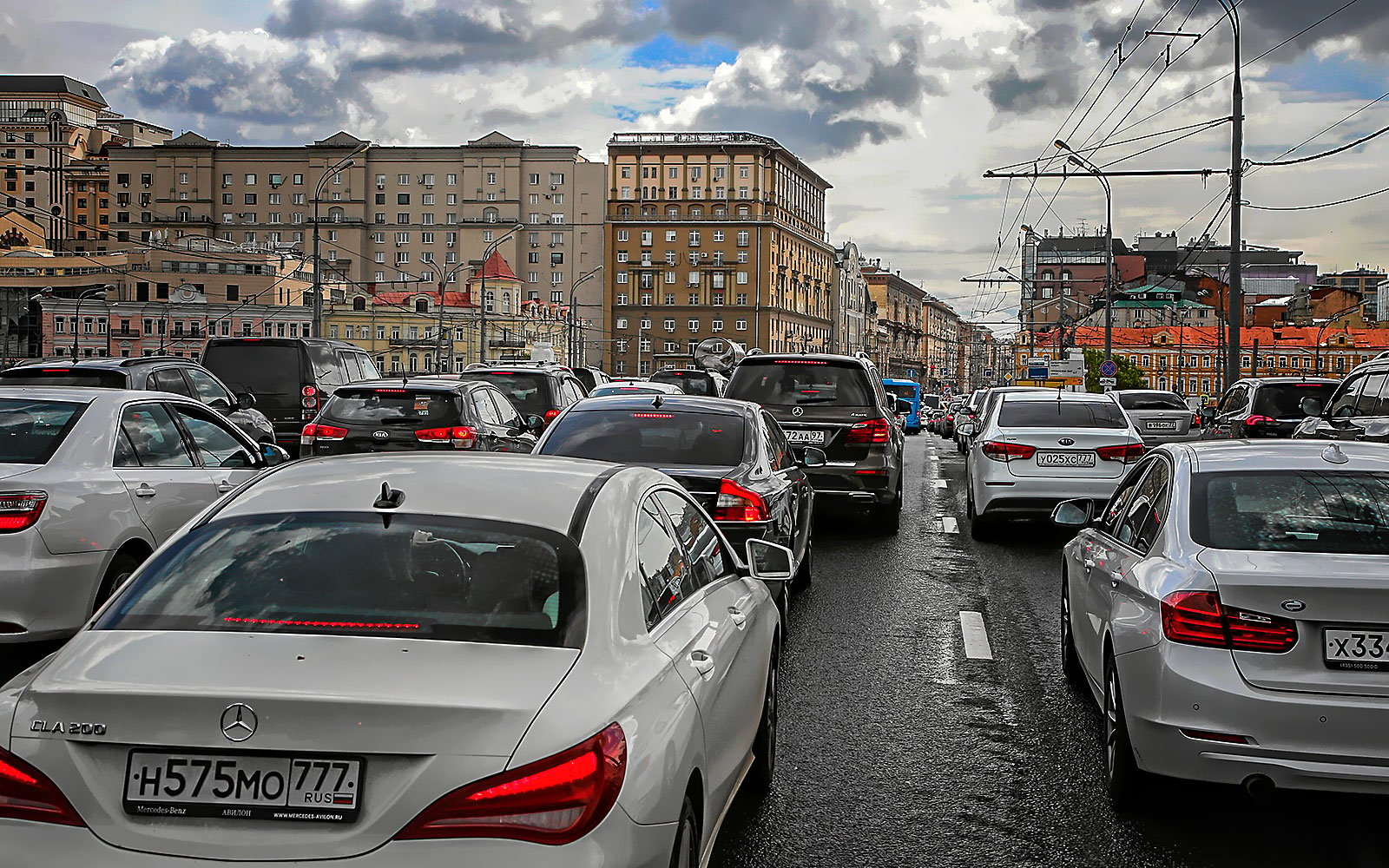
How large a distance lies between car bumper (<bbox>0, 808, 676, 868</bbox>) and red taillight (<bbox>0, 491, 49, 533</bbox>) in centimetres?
452

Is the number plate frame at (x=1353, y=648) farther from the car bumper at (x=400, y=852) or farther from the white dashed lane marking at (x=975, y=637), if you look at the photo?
the white dashed lane marking at (x=975, y=637)

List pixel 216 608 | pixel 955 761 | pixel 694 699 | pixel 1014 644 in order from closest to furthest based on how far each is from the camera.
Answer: pixel 216 608
pixel 694 699
pixel 955 761
pixel 1014 644

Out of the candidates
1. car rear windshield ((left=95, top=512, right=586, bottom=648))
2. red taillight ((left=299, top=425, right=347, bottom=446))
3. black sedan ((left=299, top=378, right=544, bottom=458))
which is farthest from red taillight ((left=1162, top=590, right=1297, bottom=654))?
red taillight ((left=299, top=425, right=347, bottom=446))

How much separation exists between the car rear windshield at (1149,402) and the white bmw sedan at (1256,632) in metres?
29.0

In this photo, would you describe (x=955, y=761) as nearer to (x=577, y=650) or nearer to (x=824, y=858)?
(x=824, y=858)

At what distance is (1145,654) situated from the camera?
4.99 metres

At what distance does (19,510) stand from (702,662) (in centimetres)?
463

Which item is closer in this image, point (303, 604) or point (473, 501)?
point (303, 604)

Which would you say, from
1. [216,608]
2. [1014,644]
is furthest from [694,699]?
[1014,644]

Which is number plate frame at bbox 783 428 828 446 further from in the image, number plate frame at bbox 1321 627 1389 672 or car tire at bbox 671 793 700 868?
car tire at bbox 671 793 700 868

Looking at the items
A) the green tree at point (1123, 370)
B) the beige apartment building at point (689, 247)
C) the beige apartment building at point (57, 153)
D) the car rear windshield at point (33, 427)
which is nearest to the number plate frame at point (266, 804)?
the car rear windshield at point (33, 427)

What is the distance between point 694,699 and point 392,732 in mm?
1051

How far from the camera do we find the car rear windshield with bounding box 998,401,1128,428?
49.6 ft

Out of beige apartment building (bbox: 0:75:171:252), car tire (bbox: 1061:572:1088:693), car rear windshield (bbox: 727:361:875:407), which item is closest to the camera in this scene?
car tire (bbox: 1061:572:1088:693)
